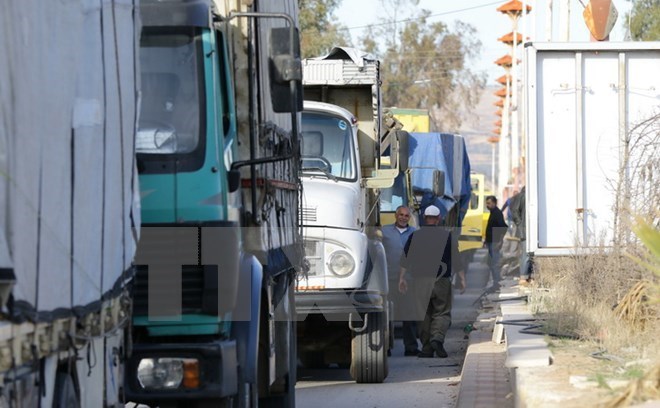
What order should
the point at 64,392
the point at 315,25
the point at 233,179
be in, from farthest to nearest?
1. the point at 315,25
2. the point at 233,179
3. the point at 64,392

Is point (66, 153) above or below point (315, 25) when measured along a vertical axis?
below

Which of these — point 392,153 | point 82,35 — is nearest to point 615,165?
point 392,153

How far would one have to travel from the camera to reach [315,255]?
41.9ft

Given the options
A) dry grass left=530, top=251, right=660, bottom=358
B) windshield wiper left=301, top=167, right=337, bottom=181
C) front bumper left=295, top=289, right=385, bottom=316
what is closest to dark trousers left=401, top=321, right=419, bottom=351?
dry grass left=530, top=251, right=660, bottom=358

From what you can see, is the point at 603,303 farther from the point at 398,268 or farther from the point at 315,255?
the point at 398,268

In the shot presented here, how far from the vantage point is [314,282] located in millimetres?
12688

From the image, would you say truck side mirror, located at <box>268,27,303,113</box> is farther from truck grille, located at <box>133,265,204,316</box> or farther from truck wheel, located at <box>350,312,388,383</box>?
→ truck wheel, located at <box>350,312,388,383</box>

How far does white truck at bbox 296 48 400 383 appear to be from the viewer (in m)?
12.7

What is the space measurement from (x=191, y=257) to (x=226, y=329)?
0.54m

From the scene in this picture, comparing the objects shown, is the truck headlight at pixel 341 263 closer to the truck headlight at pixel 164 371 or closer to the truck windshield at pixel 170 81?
the truck windshield at pixel 170 81

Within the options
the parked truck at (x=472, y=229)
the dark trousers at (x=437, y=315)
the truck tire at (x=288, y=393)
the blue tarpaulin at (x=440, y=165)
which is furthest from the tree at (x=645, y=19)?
the truck tire at (x=288, y=393)

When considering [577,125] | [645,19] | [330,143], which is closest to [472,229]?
[577,125]

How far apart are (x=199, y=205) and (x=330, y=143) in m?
7.05

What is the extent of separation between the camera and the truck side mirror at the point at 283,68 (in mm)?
7398
